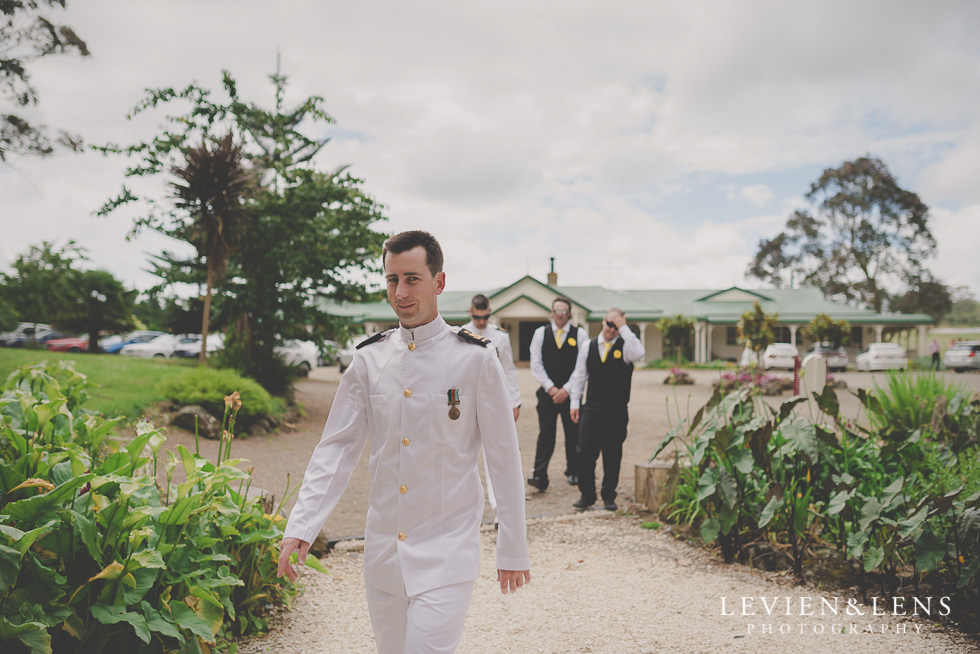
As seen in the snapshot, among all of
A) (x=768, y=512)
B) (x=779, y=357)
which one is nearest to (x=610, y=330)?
(x=768, y=512)

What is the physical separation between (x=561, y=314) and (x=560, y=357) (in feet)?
1.59

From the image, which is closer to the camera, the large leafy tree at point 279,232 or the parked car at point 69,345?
the large leafy tree at point 279,232

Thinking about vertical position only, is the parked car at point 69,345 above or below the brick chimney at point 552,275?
below

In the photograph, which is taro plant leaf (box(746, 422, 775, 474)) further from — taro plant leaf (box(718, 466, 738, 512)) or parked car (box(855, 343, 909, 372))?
parked car (box(855, 343, 909, 372))

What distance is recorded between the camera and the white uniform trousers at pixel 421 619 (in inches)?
78.2

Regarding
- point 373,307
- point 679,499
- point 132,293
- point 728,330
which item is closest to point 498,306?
point 373,307

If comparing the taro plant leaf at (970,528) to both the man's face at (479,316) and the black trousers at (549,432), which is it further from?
the man's face at (479,316)

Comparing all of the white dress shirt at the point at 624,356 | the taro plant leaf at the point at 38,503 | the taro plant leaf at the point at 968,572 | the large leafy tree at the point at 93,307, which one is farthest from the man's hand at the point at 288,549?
the large leafy tree at the point at 93,307

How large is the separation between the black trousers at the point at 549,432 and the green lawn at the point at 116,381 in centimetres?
521

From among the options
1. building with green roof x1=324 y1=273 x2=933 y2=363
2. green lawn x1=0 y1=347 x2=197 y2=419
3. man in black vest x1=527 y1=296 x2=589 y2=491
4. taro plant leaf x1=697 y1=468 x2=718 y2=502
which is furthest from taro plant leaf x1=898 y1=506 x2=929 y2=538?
building with green roof x1=324 y1=273 x2=933 y2=363

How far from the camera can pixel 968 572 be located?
136 inches

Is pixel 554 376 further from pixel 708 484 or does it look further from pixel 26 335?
pixel 26 335

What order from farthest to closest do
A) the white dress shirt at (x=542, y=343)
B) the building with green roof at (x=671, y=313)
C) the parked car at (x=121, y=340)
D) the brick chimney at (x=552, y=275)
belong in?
the brick chimney at (x=552, y=275), the building with green roof at (x=671, y=313), the parked car at (x=121, y=340), the white dress shirt at (x=542, y=343)

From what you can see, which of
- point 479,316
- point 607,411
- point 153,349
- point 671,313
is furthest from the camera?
point 671,313
